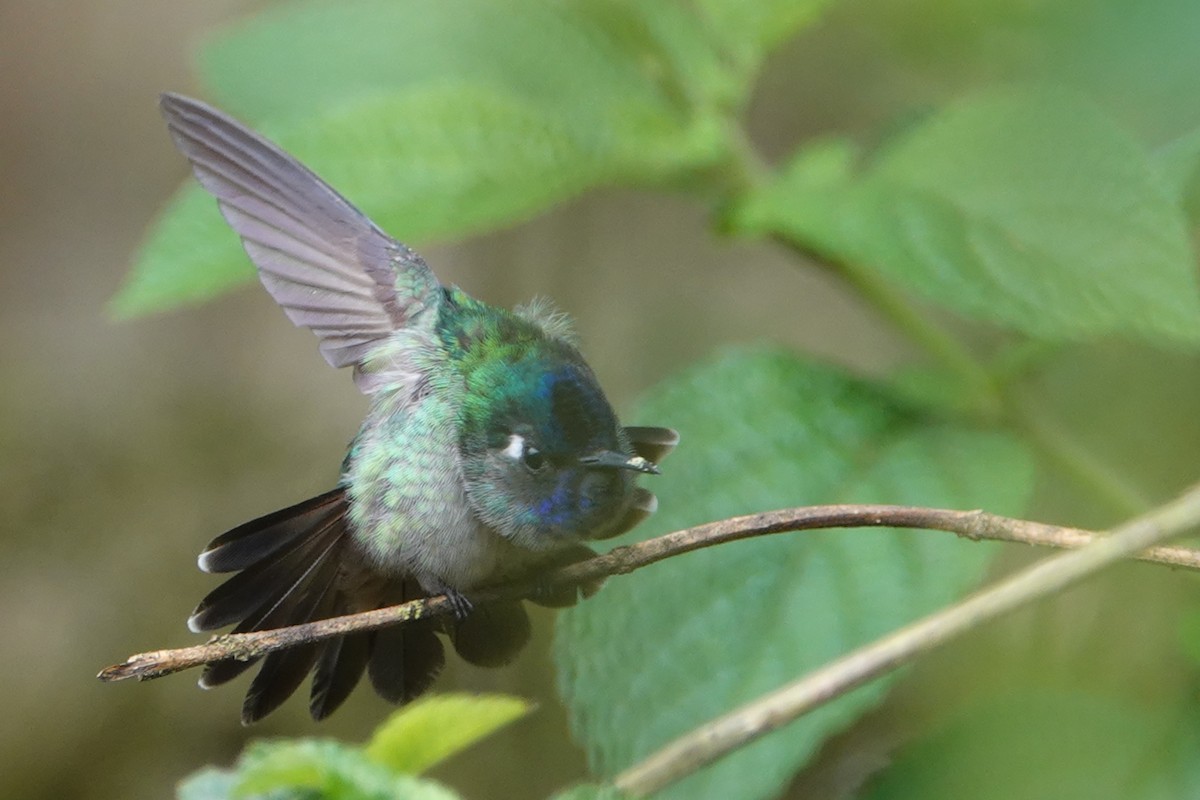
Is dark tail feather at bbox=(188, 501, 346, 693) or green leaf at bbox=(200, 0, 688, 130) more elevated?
green leaf at bbox=(200, 0, 688, 130)

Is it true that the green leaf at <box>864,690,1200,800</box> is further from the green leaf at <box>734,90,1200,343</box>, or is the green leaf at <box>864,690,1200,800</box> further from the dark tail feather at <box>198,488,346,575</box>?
the dark tail feather at <box>198,488,346,575</box>

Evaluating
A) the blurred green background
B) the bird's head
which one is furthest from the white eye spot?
the blurred green background

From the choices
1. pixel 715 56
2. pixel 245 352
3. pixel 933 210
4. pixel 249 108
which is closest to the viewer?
pixel 933 210

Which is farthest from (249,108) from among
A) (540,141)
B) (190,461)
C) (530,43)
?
(190,461)

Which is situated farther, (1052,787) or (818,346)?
(818,346)

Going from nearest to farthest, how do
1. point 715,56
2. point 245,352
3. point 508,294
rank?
point 715,56, point 508,294, point 245,352

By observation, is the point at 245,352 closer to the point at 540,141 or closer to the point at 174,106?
the point at 540,141

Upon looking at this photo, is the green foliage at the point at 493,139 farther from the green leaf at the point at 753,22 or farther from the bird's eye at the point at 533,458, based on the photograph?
the bird's eye at the point at 533,458
